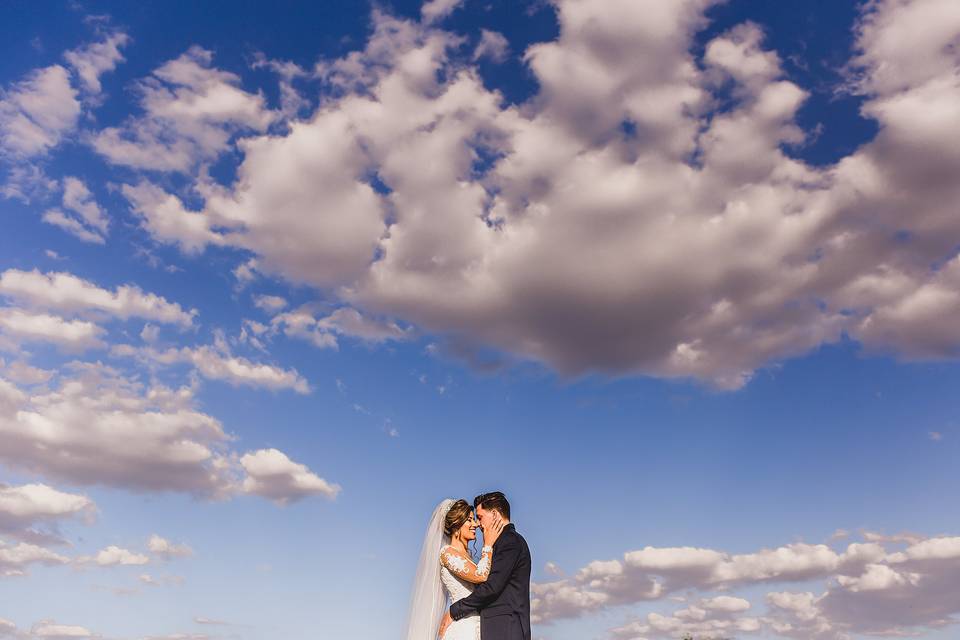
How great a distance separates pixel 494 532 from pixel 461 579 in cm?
124

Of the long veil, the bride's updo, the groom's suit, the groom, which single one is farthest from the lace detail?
the long veil

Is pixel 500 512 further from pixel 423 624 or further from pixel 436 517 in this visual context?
pixel 423 624

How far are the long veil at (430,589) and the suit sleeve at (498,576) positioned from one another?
1522mm

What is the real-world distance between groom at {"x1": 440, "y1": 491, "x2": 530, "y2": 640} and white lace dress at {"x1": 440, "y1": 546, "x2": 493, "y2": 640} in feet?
0.72

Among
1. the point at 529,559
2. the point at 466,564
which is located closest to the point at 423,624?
the point at 466,564

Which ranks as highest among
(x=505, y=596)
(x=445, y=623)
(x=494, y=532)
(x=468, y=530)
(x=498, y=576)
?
(x=468, y=530)

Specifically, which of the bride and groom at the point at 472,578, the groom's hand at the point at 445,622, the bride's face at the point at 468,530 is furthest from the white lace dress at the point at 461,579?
the bride's face at the point at 468,530

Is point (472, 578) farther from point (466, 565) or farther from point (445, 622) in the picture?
point (445, 622)

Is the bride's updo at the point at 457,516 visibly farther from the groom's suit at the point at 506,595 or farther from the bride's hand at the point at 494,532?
the groom's suit at the point at 506,595

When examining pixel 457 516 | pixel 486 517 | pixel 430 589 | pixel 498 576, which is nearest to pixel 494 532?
pixel 486 517

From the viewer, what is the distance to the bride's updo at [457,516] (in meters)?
15.5

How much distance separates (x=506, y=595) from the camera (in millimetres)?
14203

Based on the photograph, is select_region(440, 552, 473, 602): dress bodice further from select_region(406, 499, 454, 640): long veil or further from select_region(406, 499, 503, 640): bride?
select_region(406, 499, 454, 640): long veil

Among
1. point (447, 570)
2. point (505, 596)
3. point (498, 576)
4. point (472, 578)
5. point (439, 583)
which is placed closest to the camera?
point (498, 576)
